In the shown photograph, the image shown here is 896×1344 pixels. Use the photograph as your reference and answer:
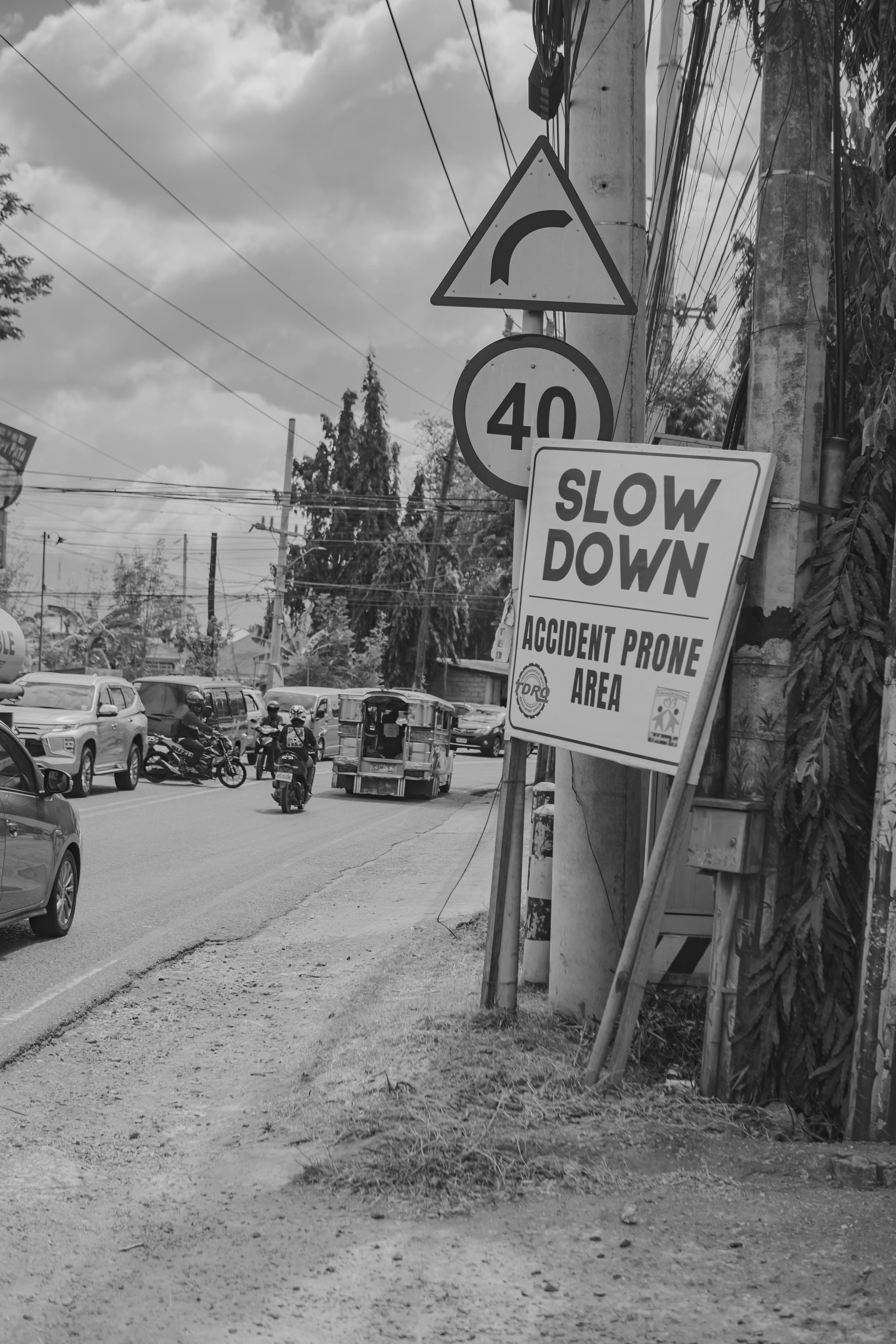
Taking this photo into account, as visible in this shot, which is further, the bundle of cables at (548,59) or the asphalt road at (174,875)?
the asphalt road at (174,875)

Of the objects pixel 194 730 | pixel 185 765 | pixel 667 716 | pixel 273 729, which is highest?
pixel 667 716

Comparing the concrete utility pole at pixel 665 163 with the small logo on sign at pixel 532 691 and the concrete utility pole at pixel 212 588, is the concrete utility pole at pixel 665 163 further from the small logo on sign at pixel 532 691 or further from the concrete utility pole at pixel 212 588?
the concrete utility pole at pixel 212 588

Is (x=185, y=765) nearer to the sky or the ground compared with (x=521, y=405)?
nearer to the ground

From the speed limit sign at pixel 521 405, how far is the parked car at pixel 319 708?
31389 millimetres

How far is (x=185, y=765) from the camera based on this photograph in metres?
25.0

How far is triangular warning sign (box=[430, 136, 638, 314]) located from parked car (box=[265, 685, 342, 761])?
31.6m

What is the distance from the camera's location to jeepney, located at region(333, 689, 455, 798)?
25.2 metres

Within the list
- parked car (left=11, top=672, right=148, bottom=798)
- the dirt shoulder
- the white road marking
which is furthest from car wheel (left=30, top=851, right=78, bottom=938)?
parked car (left=11, top=672, right=148, bottom=798)

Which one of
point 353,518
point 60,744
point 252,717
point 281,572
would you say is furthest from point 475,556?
point 60,744

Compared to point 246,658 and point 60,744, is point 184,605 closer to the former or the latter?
point 246,658

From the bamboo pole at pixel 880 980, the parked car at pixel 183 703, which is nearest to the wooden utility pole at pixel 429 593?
the parked car at pixel 183 703

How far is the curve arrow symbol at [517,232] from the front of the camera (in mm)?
5355

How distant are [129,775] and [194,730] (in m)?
3.44

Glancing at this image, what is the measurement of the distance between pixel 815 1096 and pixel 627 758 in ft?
4.51
